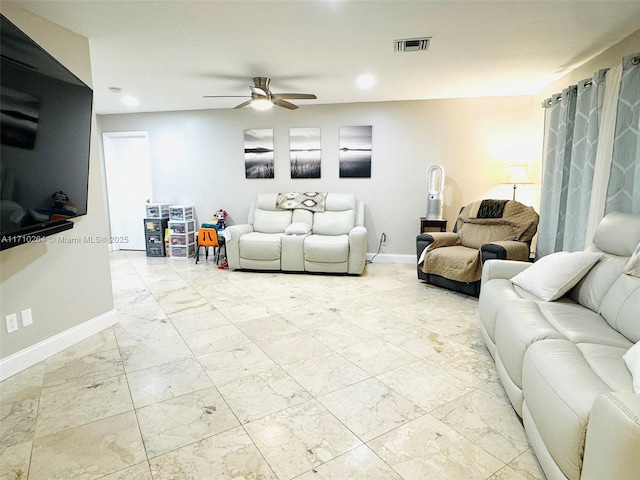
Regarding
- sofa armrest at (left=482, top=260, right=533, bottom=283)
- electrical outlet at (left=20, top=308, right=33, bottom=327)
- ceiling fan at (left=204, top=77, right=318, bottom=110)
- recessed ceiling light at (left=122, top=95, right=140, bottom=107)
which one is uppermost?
recessed ceiling light at (left=122, top=95, right=140, bottom=107)

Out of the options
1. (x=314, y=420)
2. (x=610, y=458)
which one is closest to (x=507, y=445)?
(x=610, y=458)

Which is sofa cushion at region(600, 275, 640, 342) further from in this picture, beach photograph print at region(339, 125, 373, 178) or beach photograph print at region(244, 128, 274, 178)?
beach photograph print at region(244, 128, 274, 178)

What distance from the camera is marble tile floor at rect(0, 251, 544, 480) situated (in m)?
1.51

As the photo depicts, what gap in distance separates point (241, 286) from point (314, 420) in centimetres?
252

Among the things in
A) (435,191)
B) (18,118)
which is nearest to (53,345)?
(18,118)

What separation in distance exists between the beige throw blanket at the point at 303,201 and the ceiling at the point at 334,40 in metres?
1.46

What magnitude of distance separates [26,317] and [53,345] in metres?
0.29

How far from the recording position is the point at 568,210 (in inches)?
122

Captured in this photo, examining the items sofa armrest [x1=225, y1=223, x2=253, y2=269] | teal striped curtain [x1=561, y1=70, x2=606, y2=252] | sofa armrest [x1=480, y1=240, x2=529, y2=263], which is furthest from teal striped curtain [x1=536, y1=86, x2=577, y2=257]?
sofa armrest [x1=225, y1=223, x2=253, y2=269]

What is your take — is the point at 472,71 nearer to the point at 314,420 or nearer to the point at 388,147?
the point at 388,147

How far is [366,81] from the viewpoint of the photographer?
3.84 metres

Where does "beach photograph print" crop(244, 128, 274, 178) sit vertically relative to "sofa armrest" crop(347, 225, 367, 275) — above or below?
above

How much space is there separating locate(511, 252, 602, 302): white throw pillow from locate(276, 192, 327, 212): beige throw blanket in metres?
3.13

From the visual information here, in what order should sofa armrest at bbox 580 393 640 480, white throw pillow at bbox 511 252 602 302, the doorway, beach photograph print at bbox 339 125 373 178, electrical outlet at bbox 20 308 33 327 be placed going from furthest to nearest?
1. the doorway
2. beach photograph print at bbox 339 125 373 178
3. electrical outlet at bbox 20 308 33 327
4. white throw pillow at bbox 511 252 602 302
5. sofa armrest at bbox 580 393 640 480
